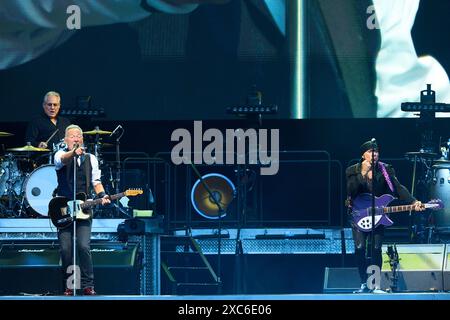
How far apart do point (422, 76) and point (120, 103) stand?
11.2 feet

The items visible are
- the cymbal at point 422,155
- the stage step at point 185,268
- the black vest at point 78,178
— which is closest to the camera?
the black vest at point 78,178

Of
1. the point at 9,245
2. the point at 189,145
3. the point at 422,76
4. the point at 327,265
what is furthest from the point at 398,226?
the point at 9,245

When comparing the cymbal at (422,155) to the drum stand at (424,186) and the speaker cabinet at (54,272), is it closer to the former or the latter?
the drum stand at (424,186)

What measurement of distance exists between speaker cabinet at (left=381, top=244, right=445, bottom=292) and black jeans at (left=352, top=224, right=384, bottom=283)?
17cm

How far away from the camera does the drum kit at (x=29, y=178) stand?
11961 mm

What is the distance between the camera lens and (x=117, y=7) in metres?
13.2

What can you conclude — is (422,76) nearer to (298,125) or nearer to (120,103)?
(298,125)

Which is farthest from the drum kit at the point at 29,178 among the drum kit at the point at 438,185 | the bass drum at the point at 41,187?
the drum kit at the point at 438,185

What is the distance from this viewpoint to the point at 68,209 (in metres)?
11.1

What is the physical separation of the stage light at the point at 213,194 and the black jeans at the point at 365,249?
179 centimetres

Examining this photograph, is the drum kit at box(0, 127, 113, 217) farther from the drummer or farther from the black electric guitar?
the black electric guitar

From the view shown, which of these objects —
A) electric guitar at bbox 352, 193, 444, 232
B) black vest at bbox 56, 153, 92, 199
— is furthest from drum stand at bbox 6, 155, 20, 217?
electric guitar at bbox 352, 193, 444, 232

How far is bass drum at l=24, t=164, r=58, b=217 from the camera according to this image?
1193 centimetres

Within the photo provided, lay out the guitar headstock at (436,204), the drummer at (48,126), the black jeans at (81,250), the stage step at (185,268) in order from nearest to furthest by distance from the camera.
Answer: the black jeans at (81,250) < the guitar headstock at (436,204) < the drummer at (48,126) < the stage step at (185,268)
